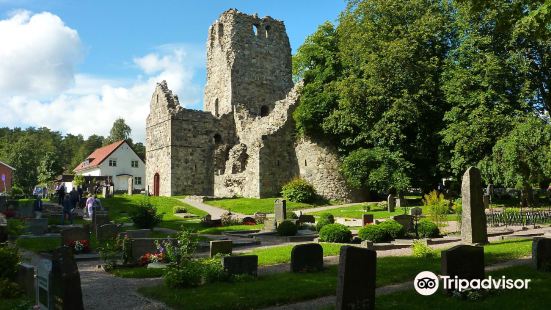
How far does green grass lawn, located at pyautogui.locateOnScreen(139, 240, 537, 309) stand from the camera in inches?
368

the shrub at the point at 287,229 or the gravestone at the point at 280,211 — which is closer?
the shrub at the point at 287,229

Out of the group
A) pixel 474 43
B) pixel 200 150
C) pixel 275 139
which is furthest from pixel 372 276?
pixel 200 150

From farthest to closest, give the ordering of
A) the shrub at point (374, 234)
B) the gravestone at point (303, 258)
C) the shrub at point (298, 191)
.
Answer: the shrub at point (298, 191) < the shrub at point (374, 234) < the gravestone at point (303, 258)

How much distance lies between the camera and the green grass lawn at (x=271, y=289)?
936 centimetres

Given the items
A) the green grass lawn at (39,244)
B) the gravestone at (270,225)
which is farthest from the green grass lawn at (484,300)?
the gravestone at (270,225)

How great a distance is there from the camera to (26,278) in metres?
10.2

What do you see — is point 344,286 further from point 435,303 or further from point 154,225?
point 154,225

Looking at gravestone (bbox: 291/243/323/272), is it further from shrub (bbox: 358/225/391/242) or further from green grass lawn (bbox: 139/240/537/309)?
shrub (bbox: 358/225/391/242)

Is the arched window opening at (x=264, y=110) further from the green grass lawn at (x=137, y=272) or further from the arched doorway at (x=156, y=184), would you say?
the green grass lawn at (x=137, y=272)

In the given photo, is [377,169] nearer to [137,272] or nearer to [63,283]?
[137,272]

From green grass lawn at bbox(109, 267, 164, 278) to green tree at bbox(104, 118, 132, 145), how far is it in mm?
95319

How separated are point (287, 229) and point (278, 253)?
17.0 feet

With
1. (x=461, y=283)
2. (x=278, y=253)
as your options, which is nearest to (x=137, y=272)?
(x=278, y=253)

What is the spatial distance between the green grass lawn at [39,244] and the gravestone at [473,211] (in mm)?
13850
